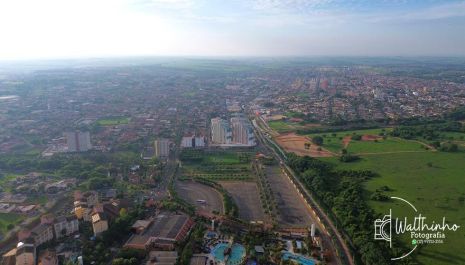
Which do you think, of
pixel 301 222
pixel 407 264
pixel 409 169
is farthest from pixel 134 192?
pixel 409 169

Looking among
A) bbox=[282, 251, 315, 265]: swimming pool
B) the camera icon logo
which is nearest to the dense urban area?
bbox=[282, 251, 315, 265]: swimming pool

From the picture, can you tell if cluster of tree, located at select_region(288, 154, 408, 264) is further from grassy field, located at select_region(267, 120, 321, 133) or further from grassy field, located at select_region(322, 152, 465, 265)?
grassy field, located at select_region(267, 120, 321, 133)


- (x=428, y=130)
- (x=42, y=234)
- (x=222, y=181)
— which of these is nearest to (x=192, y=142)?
(x=222, y=181)

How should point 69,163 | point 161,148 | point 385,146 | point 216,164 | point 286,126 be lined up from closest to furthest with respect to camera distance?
point 69,163, point 216,164, point 161,148, point 385,146, point 286,126

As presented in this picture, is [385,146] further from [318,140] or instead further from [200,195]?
[200,195]

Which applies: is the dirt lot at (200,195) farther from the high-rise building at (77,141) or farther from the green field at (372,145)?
the green field at (372,145)

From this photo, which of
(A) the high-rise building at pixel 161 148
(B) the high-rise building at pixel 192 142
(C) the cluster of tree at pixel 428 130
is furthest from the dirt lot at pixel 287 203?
(C) the cluster of tree at pixel 428 130

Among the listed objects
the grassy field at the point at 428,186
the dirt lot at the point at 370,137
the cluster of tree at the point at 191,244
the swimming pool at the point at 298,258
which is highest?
the dirt lot at the point at 370,137

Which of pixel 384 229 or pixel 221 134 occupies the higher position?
pixel 221 134
